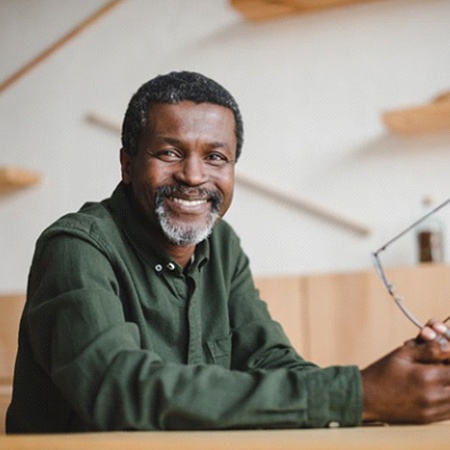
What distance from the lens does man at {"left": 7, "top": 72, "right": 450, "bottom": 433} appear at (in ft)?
3.16

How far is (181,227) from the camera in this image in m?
1.36

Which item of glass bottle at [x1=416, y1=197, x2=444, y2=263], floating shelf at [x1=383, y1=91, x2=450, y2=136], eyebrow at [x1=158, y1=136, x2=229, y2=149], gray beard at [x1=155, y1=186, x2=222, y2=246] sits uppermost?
floating shelf at [x1=383, y1=91, x2=450, y2=136]

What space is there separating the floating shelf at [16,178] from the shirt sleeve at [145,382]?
208 cm

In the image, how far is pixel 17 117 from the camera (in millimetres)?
3350

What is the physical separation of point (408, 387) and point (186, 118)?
0.61 m

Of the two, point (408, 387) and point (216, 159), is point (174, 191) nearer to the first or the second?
point (216, 159)

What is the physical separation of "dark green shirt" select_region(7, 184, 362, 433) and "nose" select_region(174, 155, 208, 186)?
0.11 m

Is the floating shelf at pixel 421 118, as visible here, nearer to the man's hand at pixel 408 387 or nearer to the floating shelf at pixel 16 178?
the floating shelf at pixel 16 178

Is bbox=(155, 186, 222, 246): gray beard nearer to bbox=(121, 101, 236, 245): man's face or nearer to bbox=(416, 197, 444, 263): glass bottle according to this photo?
bbox=(121, 101, 236, 245): man's face

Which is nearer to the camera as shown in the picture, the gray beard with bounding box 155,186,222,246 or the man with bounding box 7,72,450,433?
the man with bounding box 7,72,450,433

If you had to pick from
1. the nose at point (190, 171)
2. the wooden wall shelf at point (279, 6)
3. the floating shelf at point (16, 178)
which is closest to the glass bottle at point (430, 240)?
the wooden wall shelf at point (279, 6)

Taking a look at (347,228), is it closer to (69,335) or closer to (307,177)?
(307,177)

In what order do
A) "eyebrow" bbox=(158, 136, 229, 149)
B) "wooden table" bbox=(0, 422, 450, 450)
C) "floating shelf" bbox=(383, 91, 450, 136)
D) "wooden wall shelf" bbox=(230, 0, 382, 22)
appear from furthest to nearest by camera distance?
1. "wooden wall shelf" bbox=(230, 0, 382, 22)
2. "floating shelf" bbox=(383, 91, 450, 136)
3. "eyebrow" bbox=(158, 136, 229, 149)
4. "wooden table" bbox=(0, 422, 450, 450)

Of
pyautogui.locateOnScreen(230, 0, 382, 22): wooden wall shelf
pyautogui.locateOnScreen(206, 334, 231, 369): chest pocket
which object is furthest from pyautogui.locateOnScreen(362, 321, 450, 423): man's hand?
pyautogui.locateOnScreen(230, 0, 382, 22): wooden wall shelf
